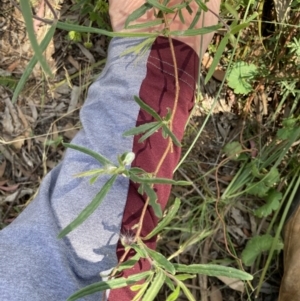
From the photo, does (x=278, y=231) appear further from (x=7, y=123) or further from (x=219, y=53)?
(x=7, y=123)

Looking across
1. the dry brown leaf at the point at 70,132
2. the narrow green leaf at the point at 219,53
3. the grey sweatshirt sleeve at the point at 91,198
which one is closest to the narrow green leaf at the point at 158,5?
the narrow green leaf at the point at 219,53

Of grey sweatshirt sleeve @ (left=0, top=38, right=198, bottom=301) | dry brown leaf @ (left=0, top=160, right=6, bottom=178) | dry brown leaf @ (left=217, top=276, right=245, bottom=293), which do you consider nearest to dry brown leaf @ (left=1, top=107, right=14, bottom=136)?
dry brown leaf @ (left=0, top=160, right=6, bottom=178)

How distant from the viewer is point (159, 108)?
0.99 metres

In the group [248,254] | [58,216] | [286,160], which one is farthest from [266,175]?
[58,216]

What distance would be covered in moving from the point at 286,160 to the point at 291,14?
35 centimetres

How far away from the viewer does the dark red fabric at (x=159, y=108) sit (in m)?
0.90

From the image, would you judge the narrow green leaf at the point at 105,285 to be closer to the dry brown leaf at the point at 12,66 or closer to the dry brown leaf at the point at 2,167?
the dry brown leaf at the point at 2,167

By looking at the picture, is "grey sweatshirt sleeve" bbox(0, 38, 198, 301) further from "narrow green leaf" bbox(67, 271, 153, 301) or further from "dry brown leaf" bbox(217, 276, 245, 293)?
"dry brown leaf" bbox(217, 276, 245, 293)

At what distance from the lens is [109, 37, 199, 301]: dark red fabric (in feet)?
2.96

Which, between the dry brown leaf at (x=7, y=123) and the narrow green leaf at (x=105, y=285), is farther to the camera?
the dry brown leaf at (x=7, y=123)

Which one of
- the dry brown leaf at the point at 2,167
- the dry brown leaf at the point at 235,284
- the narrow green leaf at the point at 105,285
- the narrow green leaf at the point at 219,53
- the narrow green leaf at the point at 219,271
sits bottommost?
the dry brown leaf at the point at 235,284

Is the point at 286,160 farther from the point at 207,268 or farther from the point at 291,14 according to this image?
the point at 207,268

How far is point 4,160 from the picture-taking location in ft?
4.02

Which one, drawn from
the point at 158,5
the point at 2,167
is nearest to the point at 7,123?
the point at 2,167
